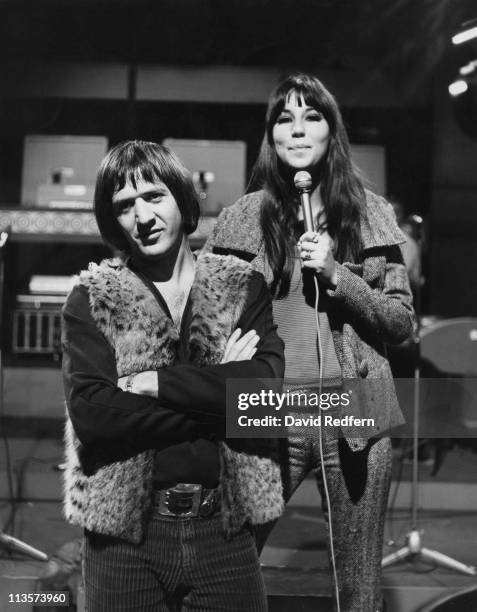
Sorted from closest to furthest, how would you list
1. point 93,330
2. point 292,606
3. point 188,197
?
point 93,330 → point 188,197 → point 292,606

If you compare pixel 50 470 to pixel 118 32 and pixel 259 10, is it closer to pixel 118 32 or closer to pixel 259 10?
pixel 118 32

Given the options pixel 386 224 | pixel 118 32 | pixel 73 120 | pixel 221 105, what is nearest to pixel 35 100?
pixel 73 120

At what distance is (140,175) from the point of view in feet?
5.69

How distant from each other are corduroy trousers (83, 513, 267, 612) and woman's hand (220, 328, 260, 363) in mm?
304

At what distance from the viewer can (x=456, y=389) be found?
344 centimetres

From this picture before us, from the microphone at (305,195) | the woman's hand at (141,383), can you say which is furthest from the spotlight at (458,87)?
the woman's hand at (141,383)

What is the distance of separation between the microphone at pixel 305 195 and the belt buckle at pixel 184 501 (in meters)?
0.61

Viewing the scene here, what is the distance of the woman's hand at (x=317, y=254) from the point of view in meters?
1.88

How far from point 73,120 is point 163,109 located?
0.36 meters

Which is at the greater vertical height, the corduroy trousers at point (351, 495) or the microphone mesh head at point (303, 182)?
the microphone mesh head at point (303, 182)

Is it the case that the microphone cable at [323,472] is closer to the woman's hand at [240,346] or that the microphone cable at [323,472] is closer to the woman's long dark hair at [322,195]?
the woman's long dark hair at [322,195]

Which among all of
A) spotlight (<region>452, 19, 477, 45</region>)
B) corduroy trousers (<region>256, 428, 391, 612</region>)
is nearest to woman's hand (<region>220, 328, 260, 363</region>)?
corduroy trousers (<region>256, 428, 391, 612</region>)

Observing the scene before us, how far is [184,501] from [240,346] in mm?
313

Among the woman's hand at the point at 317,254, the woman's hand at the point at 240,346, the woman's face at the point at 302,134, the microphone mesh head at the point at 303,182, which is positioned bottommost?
the woman's hand at the point at 240,346
